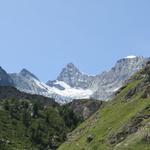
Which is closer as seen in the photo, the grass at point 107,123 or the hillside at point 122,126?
the hillside at point 122,126

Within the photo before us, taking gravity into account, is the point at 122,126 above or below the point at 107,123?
below

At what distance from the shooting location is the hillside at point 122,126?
84663 mm

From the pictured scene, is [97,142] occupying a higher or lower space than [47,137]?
lower

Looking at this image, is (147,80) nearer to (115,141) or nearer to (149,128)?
(115,141)

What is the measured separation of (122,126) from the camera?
100 metres

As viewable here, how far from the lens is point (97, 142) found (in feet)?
338

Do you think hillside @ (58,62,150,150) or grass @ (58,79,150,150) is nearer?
hillside @ (58,62,150,150)

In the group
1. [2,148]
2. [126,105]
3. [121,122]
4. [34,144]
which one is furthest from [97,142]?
[34,144]

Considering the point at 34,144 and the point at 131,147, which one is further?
the point at 34,144

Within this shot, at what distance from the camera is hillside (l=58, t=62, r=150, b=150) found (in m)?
84.7

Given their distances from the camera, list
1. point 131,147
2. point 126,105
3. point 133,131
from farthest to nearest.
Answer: point 126,105 < point 133,131 < point 131,147

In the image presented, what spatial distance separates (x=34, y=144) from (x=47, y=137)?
871 centimetres

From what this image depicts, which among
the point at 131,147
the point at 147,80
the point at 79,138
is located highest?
the point at 147,80

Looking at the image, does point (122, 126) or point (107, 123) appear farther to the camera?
point (107, 123)
